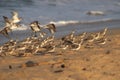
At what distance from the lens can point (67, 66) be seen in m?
9.91

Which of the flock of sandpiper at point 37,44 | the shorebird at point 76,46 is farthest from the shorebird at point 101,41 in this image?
the shorebird at point 76,46

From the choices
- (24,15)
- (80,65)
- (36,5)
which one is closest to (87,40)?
(80,65)

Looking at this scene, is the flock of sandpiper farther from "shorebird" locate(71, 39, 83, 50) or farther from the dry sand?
the dry sand

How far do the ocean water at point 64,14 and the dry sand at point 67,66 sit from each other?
146 inches

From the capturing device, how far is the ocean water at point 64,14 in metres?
17.4

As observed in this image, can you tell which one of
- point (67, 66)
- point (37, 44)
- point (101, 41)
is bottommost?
point (101, 41)

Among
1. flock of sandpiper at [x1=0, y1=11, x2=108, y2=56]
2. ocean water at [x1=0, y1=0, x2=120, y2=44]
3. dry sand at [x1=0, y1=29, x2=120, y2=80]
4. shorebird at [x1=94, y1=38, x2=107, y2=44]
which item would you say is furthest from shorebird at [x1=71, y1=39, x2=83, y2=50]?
ocean water at [x1=0, y1=0, x2=120, y2=44]

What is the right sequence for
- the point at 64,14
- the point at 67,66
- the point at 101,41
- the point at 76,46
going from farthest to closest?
the point at 64,14, the point at 101,41, the point at 76,46, the point at 67,66

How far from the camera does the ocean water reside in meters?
17.4

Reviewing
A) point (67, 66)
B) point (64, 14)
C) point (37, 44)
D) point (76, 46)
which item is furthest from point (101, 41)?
point (64, 14)

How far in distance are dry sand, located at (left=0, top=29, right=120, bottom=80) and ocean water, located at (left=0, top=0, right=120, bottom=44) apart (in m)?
3.71

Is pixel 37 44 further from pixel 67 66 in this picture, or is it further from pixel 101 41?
pixel 67 66

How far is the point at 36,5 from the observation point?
2311 centimetres

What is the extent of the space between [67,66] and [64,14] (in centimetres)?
1137
